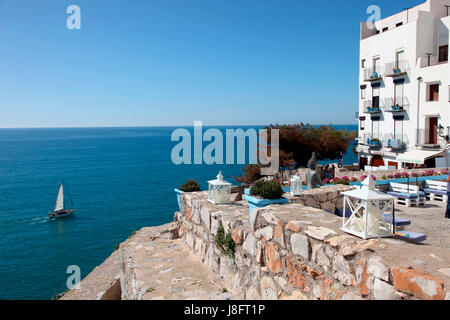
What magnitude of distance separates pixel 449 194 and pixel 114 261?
1834 centimetres

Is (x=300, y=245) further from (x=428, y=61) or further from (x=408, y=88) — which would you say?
(x=408, y=88)

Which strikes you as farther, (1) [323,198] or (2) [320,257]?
(1) [323,198]

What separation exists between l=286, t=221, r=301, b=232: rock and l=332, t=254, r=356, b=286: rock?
0.85m

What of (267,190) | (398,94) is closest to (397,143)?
(398,94)

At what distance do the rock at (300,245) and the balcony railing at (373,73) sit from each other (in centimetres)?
3197

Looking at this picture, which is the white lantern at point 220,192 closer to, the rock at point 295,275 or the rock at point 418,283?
the rock at point 295,275

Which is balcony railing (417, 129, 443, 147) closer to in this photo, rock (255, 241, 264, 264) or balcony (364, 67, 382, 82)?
balcony (364, 67, 382, 82)

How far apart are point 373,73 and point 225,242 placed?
31.8 m

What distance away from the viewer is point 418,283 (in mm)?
3230

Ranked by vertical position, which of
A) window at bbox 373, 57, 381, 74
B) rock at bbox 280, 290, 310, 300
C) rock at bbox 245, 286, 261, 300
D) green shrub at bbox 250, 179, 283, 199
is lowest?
rock at bbox 245, 286, 261, 300

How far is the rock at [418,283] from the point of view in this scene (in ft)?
10.2

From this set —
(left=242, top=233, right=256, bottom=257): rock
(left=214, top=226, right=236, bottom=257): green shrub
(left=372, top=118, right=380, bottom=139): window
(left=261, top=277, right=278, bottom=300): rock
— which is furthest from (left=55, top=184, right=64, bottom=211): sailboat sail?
(left=261, top=277, right=278, bottom=300): rock

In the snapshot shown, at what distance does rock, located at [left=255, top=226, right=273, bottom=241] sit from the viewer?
5.73 metres

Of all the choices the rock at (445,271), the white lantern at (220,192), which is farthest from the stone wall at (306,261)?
the white lantern at (220,192)
